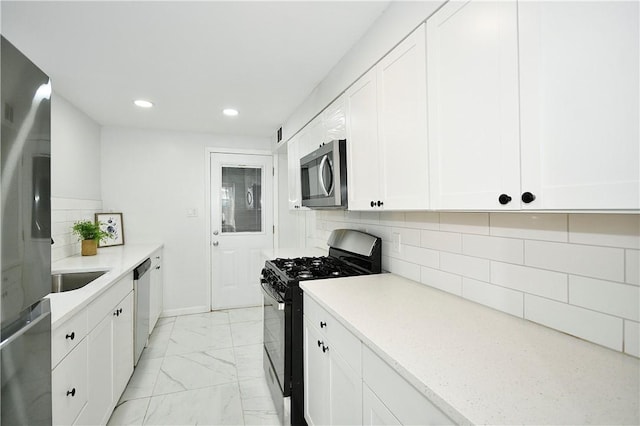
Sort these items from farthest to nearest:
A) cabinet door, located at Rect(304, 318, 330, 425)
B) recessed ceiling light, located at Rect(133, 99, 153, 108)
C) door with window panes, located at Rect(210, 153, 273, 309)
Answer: door with window panes, located at Rect(210, 153, 273, 309) < recessed ceiling light, located at Rect(133, 99, 153, 108) < cabinet door, located at Rect(304, 318, 330, 425)

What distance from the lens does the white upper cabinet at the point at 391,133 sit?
1286 millimetres

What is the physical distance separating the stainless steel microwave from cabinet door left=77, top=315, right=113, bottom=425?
1.51 meters

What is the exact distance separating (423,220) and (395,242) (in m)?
0.29

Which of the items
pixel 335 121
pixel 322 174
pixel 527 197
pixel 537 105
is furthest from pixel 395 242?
pixel 537 105

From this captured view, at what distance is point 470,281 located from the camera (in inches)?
55.0

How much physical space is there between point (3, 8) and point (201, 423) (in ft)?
8.04

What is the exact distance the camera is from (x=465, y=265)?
4.68 ft

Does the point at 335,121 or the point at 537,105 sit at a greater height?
the point at 335,121

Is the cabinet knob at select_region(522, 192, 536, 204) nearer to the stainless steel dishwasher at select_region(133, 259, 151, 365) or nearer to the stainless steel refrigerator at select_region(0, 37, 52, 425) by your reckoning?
the stainless steel refrigerator at select_region(0, 37, 52, 425)

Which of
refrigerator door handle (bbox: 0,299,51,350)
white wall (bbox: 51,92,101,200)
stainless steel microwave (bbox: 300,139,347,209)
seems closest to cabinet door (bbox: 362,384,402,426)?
refrigerator door handle (bbox: 0,299,51,350)

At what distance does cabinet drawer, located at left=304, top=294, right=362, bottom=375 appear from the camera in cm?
115

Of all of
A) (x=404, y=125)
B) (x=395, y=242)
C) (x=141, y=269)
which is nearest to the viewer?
(x=404, y=125)

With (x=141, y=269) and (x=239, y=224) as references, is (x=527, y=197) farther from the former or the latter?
(x=239, y=224)

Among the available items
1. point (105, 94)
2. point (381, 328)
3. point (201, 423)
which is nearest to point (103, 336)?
point (201, 423)
